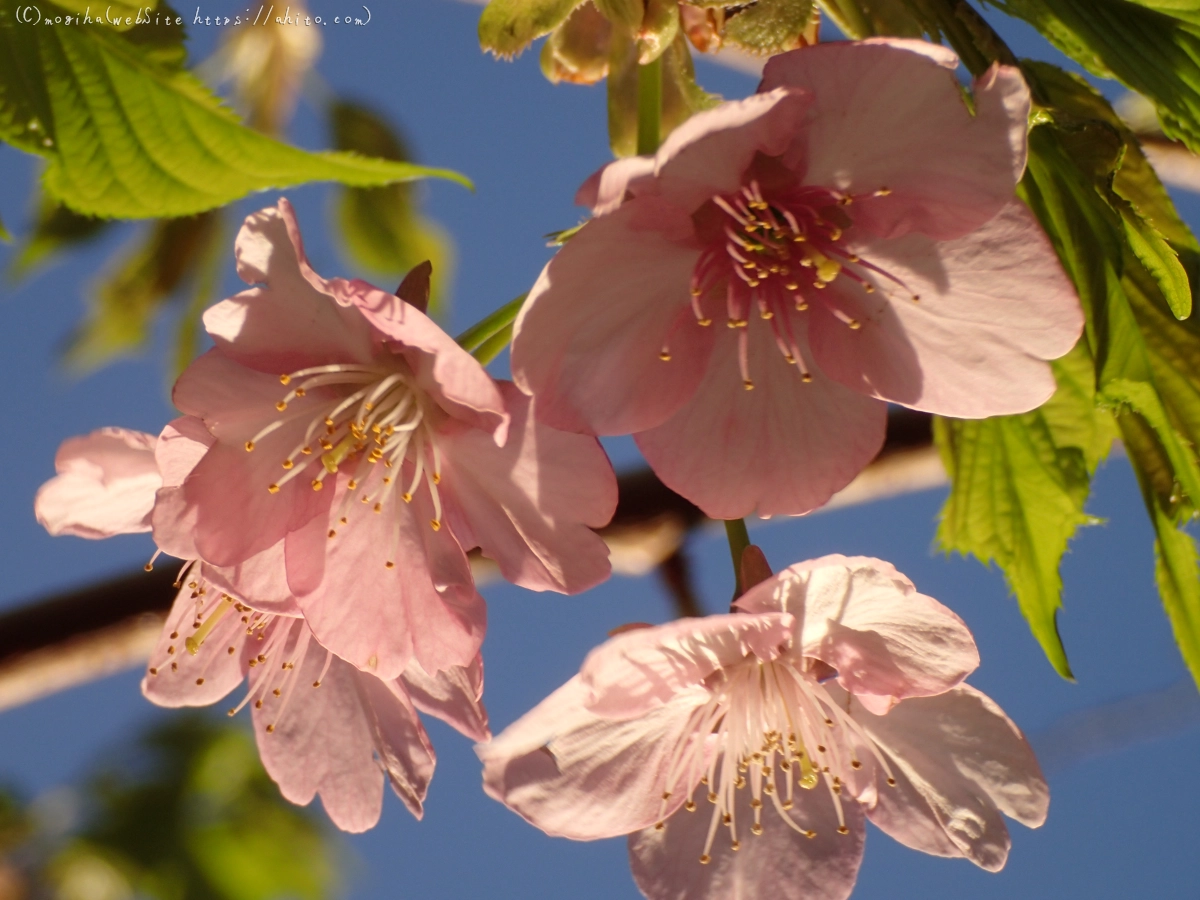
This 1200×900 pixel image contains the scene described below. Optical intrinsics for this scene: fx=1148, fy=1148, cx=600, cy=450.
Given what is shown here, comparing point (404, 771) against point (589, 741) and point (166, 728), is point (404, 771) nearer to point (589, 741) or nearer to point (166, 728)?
point (589, 741)

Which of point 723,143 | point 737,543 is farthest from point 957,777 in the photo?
point 723,143

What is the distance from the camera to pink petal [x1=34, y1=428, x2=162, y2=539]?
78cm

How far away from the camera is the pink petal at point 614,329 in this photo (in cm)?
61

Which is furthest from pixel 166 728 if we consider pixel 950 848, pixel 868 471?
pixel 950 848

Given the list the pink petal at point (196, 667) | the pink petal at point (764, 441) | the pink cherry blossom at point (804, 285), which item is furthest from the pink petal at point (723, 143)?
the pink petal at point (196, 667)

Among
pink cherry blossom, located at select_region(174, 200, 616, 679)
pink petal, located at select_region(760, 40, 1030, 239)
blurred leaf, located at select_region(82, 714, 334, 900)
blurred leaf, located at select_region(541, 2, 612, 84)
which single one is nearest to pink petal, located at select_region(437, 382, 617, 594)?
pink cherry blossom, located at select_region(174, 200, 616, 679)

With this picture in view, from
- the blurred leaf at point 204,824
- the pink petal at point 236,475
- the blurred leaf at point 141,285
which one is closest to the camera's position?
the pink petal at point 236,475

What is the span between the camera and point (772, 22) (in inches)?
28.3

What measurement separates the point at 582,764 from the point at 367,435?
0.26 meters

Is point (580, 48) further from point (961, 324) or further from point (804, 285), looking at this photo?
point (961, 324)

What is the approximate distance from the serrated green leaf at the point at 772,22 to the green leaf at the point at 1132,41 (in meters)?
0.13

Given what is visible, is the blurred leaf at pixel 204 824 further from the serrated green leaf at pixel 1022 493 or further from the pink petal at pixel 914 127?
the pink petal at pixel 914 127

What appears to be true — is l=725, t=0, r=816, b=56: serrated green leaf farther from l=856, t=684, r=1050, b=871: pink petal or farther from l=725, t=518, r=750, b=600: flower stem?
l=856, t=684, r=1050, b=871: pink petal

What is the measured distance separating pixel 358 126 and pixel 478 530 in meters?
0.86
